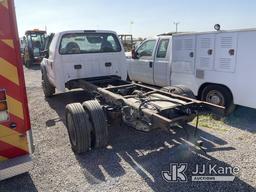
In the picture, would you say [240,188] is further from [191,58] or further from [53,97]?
[53,97]

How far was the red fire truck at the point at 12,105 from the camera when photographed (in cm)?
331

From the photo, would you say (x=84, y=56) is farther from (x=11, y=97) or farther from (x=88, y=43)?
(x=11, y=97)

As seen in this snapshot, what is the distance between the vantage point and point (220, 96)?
649 centimetres

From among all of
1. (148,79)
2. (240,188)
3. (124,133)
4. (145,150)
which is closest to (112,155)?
(145,150)

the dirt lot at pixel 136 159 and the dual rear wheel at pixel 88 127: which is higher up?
the dual rear wheel at pixel 88 127

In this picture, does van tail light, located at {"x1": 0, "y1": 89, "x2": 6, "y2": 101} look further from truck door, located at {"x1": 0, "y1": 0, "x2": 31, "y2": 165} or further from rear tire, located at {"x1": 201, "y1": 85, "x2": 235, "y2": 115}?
rear tire, located at {"x1": 201, "y1": 85, "x2": 235, "y2": 115}

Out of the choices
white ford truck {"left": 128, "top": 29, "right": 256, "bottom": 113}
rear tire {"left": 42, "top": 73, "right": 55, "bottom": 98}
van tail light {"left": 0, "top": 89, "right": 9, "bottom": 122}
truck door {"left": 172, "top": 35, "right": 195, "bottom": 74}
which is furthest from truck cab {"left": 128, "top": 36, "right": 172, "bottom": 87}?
van tail light {"left": 0, "top": 89, "right": 9, "bottom": 122}

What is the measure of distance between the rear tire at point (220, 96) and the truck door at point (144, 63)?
7.15 feet

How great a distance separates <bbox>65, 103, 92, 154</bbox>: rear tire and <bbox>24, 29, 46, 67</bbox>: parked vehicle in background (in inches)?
637

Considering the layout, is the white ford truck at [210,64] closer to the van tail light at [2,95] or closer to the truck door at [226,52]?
the truck door at [226,52]

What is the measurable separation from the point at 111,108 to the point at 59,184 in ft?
5.39

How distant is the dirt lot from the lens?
12.1 feet

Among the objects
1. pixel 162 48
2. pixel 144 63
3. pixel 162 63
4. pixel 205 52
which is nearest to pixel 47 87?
pixel 144 63

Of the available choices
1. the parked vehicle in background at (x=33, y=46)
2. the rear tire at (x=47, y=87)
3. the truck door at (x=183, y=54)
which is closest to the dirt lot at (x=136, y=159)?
the truck door at (x=183, y=54)
